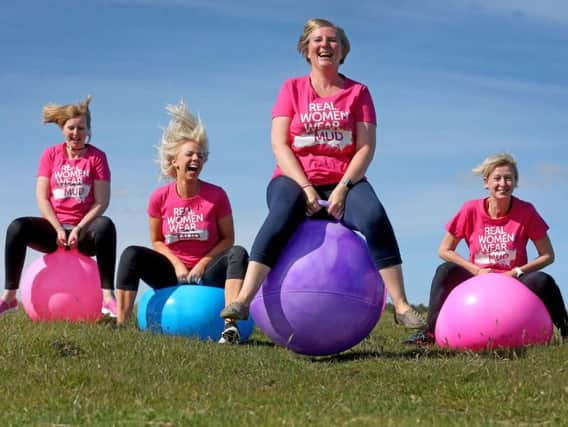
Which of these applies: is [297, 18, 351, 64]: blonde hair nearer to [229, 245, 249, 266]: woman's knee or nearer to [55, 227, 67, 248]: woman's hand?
[229, 245, 249, 266]: woman's knee

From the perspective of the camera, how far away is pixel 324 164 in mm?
9414

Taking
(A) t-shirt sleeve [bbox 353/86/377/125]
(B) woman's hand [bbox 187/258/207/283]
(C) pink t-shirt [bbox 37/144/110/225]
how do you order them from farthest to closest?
(C) pink t-shirt [bbox 37/144/110/225] < (B) woman's hand [bbox 187/258/207/283] < (A) t-shirt sleeve [bbox 353/86/377/125]

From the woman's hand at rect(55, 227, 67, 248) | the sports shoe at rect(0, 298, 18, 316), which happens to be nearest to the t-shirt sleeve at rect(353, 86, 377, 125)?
the woman's hand at rect(55, 227, 67, 248)

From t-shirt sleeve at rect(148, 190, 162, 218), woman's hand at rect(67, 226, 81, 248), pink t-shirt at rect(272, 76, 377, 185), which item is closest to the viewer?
pink t-shirt at rect(272, 76, 377, 185)

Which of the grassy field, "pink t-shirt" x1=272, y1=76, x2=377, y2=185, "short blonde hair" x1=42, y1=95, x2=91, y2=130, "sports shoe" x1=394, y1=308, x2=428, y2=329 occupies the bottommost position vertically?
the grassy field

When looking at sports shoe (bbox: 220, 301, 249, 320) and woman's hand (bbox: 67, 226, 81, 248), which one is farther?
woman's hand (bbox: 67, 226, 81, 248)

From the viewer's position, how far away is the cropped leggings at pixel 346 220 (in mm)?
8992

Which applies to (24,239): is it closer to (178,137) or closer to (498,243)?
(178,137)

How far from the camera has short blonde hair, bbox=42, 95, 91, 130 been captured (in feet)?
41.7

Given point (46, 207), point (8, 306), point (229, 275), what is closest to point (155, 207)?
point (229, 275)

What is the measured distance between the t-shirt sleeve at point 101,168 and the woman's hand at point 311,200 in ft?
14.0

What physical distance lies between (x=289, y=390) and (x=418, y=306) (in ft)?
44.6

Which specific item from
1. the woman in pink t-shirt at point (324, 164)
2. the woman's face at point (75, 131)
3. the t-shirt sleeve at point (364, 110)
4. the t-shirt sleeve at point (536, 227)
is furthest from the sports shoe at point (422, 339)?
the woman's face at point (75, 131)

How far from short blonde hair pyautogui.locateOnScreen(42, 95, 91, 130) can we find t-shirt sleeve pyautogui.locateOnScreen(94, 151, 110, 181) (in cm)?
47
